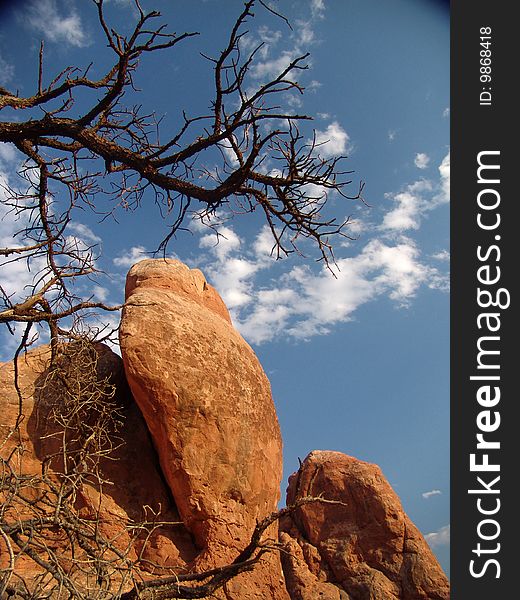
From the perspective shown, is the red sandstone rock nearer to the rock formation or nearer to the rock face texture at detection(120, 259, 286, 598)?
the rock formation

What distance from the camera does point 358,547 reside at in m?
13.5

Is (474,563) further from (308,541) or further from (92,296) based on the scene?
(308,541)

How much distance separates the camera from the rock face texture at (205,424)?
9.12 m

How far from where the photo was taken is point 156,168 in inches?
179

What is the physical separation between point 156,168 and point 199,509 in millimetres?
6360

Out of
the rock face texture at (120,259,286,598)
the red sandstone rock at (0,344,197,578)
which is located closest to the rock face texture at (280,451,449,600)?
the rock face texture at (120,259,286,598)

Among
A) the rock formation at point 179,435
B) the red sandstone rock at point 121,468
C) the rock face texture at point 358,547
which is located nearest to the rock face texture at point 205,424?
the rock formation at point 179,435

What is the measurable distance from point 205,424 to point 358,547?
6.51m

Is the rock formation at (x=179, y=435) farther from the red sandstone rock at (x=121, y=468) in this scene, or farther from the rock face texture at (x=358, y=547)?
the rock face texture at (x=358, y=547)

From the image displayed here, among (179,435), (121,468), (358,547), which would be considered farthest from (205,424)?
(358,547)

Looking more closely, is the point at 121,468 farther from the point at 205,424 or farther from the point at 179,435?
the point at 205,424

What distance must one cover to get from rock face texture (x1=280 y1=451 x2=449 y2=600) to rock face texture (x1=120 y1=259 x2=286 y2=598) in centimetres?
282

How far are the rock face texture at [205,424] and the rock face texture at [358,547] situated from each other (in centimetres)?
282

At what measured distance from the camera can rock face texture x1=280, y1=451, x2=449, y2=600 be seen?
42.3 feet
